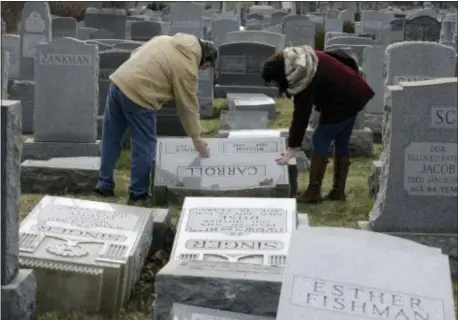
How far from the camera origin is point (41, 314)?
4266mm

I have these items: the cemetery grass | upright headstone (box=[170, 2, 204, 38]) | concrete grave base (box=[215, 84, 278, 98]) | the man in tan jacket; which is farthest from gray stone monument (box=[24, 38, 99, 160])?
upright headstone (box=[170, 2, 204, 38])

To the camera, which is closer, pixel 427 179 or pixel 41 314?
pixel 41 314

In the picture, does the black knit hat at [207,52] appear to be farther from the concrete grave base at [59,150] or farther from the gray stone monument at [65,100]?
the concrete grave base at [59,150]

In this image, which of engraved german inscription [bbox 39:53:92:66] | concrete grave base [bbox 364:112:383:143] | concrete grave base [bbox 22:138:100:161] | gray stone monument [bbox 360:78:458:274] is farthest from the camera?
concrete grave base [bbox 364:112:383:143]

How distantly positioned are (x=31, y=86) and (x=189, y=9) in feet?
21.2

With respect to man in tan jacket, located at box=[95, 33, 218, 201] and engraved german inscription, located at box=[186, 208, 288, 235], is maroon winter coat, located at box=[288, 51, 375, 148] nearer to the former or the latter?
man in tan jacket, located at box=[95, 33, 218, 201]

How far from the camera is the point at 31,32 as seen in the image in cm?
1348

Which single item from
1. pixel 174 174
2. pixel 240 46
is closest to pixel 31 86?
pixel 240 46

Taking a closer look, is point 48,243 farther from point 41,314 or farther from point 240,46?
point 240,46

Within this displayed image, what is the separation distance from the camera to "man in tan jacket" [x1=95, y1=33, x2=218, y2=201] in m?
6.44

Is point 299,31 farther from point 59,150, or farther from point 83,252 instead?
point 83,252

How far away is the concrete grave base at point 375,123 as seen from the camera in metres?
10.8

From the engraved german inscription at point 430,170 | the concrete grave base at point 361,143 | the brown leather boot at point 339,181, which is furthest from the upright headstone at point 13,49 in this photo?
the engraved german inscription at point 430,170

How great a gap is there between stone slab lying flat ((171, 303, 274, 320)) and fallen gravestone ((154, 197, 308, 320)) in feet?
0.26
